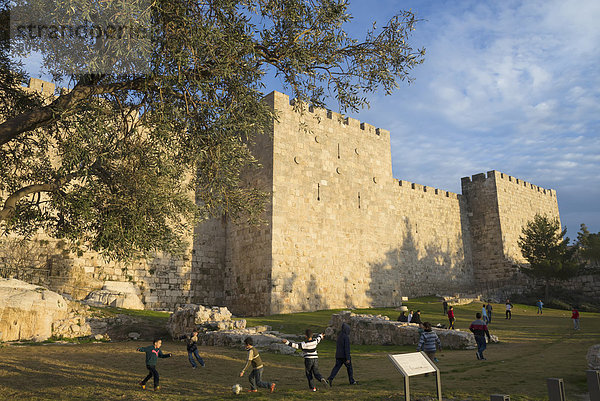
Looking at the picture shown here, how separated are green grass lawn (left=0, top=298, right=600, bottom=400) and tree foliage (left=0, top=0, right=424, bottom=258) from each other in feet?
8.78

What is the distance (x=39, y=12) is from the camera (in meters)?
8.38

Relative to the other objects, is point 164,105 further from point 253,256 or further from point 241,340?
point 253,256

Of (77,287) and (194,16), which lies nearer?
(194,16)

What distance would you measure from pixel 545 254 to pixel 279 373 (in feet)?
99.2

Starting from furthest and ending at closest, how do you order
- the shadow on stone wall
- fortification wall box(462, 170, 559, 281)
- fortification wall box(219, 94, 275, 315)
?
fortification wall box(462, 170, 559, 281), the shadow on stone wall, fortification wall box(219, 94, 275, 315)

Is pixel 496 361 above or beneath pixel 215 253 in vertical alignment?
beneath

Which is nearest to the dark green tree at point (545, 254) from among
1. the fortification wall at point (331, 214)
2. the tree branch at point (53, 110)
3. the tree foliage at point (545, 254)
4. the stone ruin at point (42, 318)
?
the tree foliage at point (545, 254)

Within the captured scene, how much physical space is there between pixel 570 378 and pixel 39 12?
12.3m

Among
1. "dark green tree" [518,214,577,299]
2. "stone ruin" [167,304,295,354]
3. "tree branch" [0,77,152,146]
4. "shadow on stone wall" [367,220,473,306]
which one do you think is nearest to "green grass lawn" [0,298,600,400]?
"stone ruin" [167,304,295,354]

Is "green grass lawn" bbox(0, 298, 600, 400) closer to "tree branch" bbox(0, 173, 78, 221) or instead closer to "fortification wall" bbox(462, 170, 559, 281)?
"tree branch" bbox(0, 173, 78, 221)

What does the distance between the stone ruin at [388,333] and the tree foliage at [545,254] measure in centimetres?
2042

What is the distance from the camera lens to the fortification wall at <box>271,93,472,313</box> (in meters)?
21.5

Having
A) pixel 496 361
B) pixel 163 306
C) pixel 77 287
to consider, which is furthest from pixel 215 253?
pixel 496 361

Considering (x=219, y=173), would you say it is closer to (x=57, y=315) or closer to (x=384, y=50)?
(x=384, y=50)
